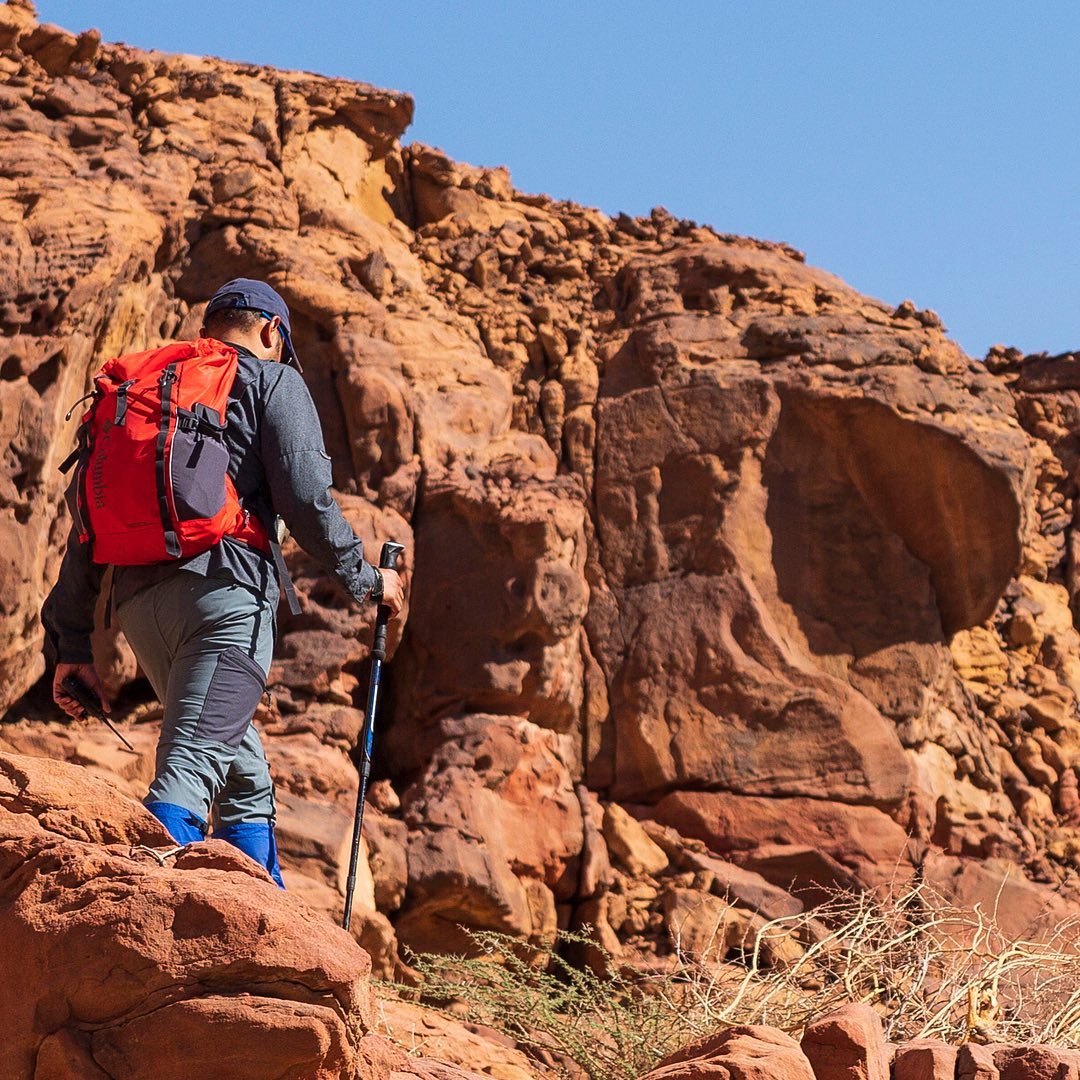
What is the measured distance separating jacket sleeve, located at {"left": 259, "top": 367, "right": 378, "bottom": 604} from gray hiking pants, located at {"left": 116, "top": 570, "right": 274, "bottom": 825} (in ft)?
0.69

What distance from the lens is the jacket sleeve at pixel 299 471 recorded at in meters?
3.43

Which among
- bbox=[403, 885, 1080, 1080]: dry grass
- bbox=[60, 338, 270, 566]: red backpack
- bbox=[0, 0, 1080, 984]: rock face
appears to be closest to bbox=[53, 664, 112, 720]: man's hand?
bbox=[60, 338, 270, 566]: red backpack

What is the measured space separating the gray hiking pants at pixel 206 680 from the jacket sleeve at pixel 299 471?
0.21m

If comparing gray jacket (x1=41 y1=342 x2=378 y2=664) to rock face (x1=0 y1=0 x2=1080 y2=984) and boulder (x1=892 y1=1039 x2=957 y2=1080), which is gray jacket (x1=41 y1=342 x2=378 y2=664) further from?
rock face (x1=0 y1=0 x2=1080 y2=984)

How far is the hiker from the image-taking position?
3242mm

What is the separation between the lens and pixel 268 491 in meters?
3.53

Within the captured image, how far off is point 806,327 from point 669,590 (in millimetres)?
1847

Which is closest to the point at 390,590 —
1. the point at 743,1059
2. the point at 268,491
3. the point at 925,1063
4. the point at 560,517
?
the point at 268,491

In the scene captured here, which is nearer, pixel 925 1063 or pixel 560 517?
pixel 925 1063

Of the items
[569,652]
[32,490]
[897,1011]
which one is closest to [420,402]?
[569,652]

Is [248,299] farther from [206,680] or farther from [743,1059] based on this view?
[743,1059]

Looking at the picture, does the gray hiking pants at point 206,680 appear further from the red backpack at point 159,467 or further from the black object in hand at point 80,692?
the black object in hand at point 80,692

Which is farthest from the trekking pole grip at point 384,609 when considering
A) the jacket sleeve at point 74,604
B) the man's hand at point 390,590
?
the jacket sleeve at point 74,604

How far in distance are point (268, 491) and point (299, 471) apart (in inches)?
5.5
